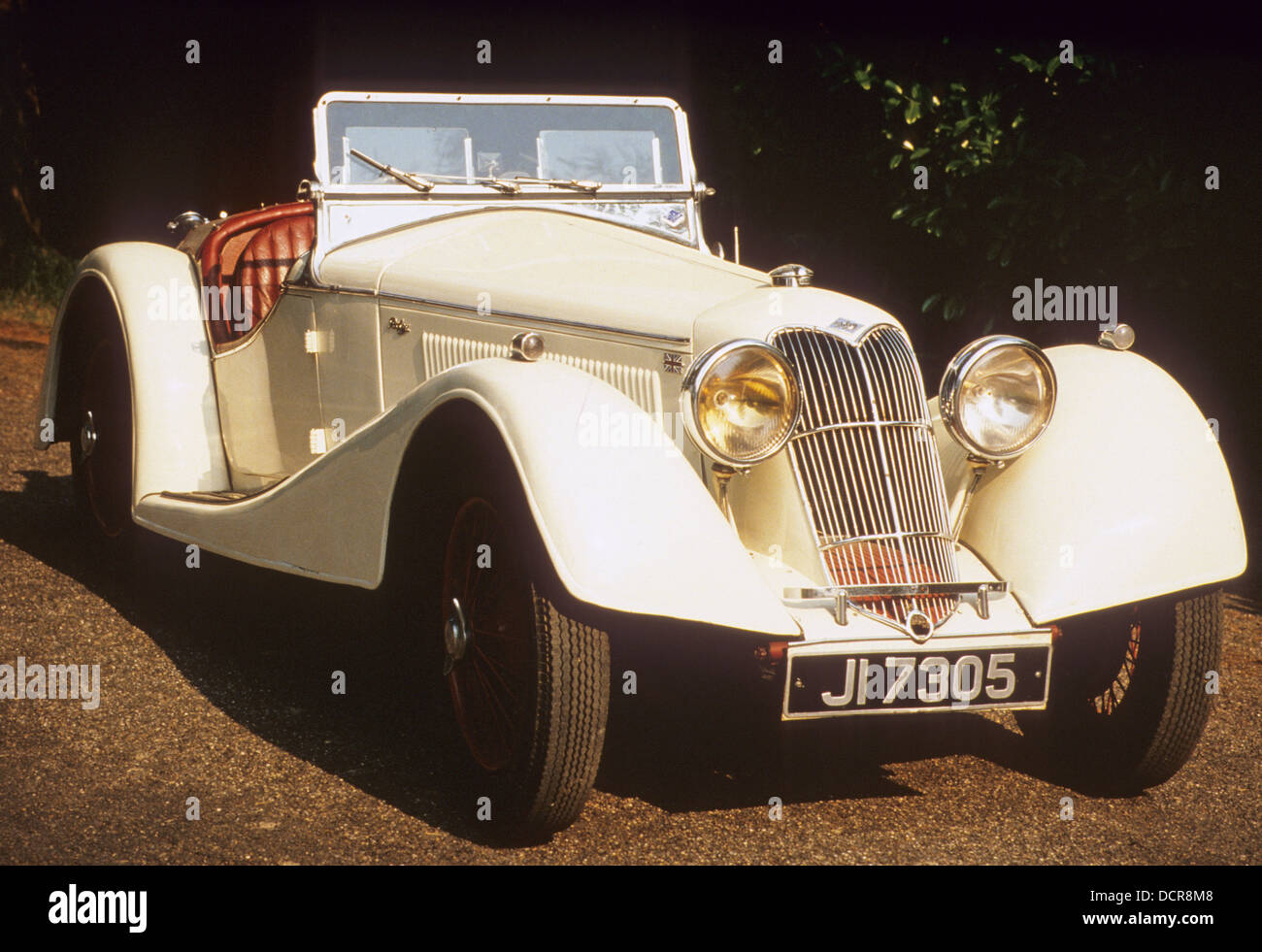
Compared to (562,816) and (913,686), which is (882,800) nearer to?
(913,686)

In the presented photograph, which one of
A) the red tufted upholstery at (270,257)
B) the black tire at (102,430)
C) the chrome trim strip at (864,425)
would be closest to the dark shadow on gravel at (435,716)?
the black tire at (102,430)

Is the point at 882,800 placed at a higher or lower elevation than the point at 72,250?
lower

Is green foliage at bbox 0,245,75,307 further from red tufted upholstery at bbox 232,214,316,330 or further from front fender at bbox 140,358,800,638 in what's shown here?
front fender at bbox 140,358,800,638

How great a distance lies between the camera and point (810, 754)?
13.7ft

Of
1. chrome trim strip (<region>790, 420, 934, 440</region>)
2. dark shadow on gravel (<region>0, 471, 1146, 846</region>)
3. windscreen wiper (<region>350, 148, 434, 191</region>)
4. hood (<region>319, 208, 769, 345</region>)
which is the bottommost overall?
dark shadow on gravel (<region>0, 471, 1146, 846</region>)

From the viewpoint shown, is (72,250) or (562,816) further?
(72,250)

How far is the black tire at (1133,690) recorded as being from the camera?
3.71 metres

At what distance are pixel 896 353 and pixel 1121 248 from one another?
10.6ft

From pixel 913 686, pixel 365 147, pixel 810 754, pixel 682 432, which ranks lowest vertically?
pixel 810 754

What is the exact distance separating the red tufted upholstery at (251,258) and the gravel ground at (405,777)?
1044 millimetres

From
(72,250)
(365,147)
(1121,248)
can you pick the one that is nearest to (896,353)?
(365,147)

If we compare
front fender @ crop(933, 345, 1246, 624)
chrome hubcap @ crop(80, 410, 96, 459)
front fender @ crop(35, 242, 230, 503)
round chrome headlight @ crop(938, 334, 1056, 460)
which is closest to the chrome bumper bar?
front fender @ crop(933, 345, 1246, 624)

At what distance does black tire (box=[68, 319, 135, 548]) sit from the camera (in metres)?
5.50

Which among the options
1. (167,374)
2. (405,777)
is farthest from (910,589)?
(167,374)
